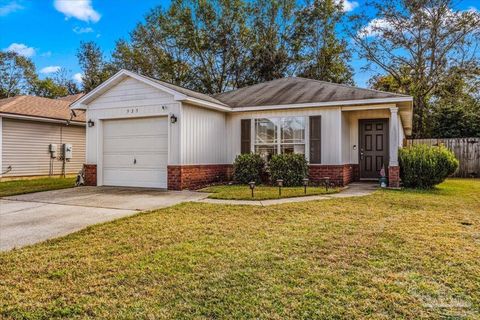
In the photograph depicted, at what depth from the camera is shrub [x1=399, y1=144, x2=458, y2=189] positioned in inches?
395

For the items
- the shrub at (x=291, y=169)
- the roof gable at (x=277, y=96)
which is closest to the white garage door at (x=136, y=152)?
the roof gable at (x=277, y=96)

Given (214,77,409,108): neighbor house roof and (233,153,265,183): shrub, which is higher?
(214,77,409,108): neighbor house roof

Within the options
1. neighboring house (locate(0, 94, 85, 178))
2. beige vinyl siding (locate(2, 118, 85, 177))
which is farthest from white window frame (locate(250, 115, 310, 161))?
beige vinyl siding (locate(2, 118, 85, 177))

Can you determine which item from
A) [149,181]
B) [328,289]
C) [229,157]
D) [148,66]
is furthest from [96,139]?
[148,66]

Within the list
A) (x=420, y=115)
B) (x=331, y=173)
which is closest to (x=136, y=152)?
(x=331, y=173)

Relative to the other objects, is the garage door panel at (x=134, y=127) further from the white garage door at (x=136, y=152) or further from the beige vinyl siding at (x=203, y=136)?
the beige vinyl siding at (x=203, y=136)

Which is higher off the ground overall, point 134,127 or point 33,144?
point 134,127

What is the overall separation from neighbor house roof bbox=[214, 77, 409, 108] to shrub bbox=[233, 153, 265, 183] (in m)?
1.75

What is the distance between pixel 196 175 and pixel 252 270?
24.7 feet

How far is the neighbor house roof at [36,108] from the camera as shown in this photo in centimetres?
1416

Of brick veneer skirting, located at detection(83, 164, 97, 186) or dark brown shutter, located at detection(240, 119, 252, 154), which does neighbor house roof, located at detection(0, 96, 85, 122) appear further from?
dark brown shutter, located at detection(240, 119, 252, 154)

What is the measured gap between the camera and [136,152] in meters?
11.1

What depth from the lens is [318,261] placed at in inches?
148

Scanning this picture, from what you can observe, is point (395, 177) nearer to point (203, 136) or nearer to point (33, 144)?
point (203, 136)
